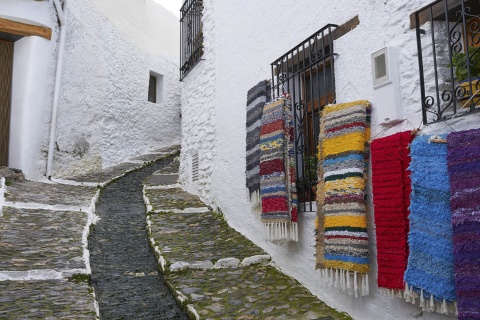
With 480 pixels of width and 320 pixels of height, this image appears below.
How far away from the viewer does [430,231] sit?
8.06 ft

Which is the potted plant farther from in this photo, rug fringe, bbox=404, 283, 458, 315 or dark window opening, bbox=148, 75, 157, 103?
dark window opening, bbox=148, 75, 157, 103

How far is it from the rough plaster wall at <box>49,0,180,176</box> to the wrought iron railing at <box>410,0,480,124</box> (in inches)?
297

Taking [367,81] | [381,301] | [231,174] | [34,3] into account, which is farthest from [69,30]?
[381,301]

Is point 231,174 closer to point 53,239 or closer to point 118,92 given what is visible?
point 53,239

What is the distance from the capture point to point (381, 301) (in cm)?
310

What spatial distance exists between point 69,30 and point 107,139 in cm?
256

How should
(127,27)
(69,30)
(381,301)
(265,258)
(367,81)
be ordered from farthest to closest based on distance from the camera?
1. (127,27)
2. (69,30)
3. (265,258)
4. (367,81)
5. (381,301)

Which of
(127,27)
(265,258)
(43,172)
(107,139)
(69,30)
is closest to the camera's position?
(265,258)

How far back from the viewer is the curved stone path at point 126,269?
11.8ft

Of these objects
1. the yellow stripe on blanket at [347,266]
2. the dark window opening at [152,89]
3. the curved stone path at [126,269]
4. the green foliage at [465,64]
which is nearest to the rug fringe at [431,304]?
the yellow stripe on blanket at [347,266]

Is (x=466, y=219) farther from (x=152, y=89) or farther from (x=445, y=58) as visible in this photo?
(x=152, y=89)

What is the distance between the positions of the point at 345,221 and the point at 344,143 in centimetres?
56

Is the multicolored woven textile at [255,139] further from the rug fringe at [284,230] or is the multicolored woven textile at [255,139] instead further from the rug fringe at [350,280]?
the rug fringe at [350,280]

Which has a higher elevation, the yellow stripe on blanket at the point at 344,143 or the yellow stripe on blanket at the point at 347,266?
the yellow stripe on blanket at the point at 344,143
